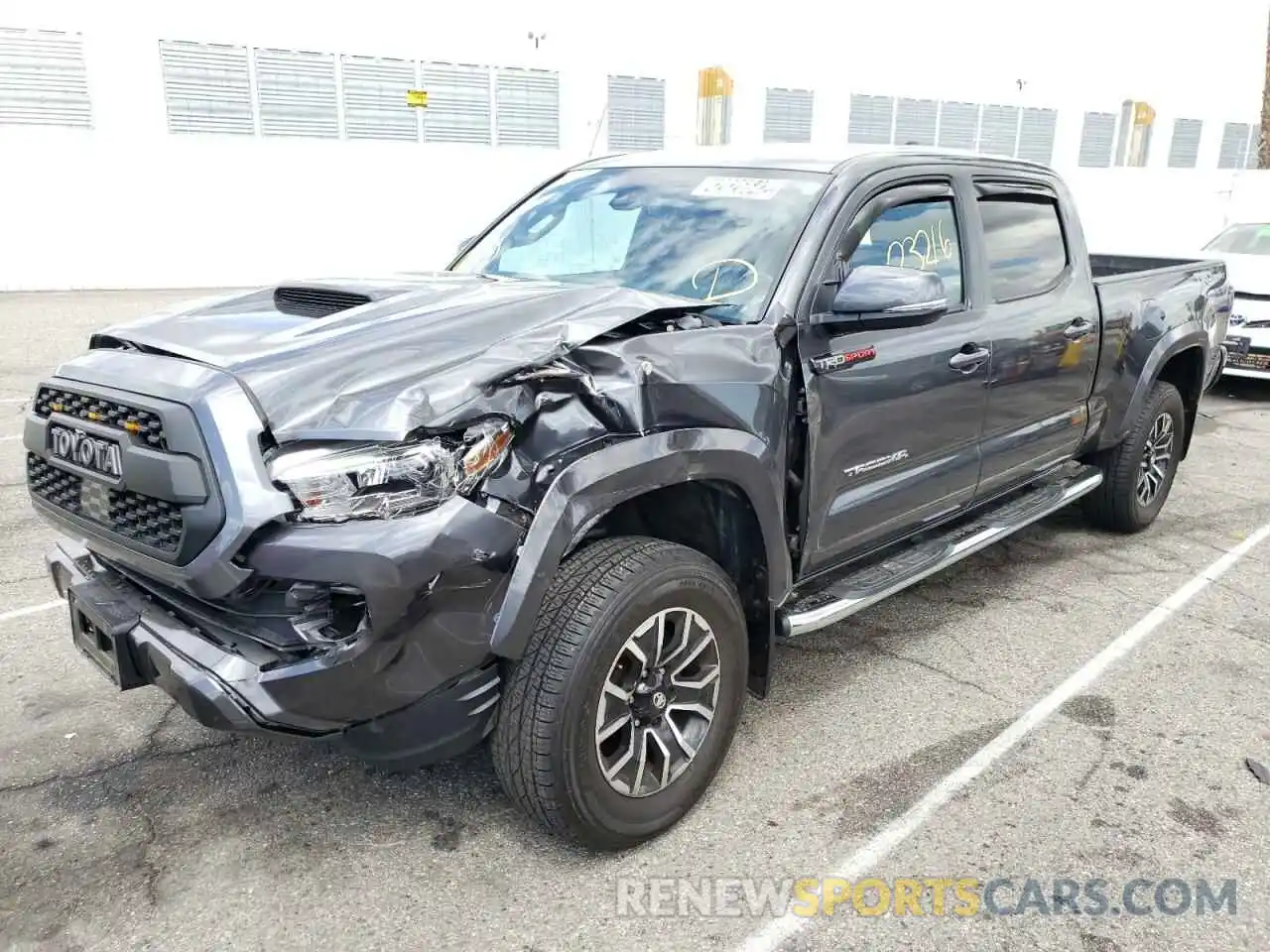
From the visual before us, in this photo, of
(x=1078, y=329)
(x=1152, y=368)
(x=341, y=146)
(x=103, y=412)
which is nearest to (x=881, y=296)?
(x=1078, y=329)

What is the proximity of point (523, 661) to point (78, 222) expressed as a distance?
1863 centimetres

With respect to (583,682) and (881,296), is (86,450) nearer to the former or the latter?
(583,682)

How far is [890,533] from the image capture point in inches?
145

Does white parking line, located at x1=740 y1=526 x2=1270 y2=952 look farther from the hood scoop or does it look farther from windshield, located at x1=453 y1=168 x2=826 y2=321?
the hood scoop

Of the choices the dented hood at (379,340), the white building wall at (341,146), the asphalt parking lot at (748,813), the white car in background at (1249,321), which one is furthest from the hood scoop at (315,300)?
the white building wall at (341,146)

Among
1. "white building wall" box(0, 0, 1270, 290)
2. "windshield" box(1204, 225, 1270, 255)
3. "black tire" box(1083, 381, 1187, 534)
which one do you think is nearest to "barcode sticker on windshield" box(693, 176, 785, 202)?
"black tire" box(1083, 381, 1187, 534)

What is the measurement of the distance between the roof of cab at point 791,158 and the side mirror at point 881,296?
Result: 1.76 feet

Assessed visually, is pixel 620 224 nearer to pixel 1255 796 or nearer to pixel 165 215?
pixel 1255 796

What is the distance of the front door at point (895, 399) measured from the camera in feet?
10.3

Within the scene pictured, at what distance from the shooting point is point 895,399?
3365mm

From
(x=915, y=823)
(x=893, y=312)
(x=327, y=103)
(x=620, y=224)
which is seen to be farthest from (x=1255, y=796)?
(x=327, y=103)

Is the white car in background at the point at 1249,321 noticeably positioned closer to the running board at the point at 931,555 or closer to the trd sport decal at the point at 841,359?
the running board at the point at 931,555

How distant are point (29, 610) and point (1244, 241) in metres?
11.7

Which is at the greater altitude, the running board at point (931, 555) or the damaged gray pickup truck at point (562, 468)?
the damaged gray pickup truck at point (562, 468)
